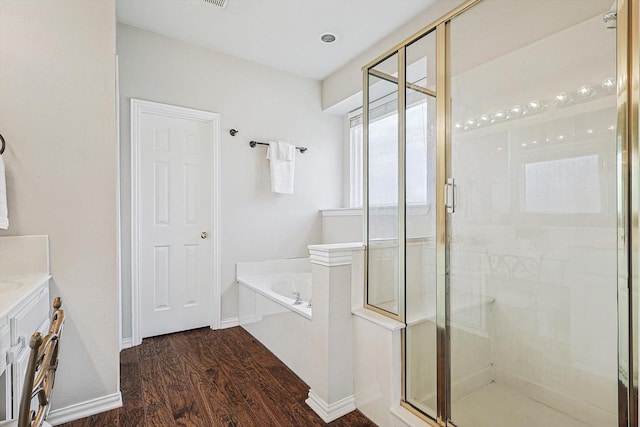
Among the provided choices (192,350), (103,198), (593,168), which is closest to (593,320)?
(593,168)

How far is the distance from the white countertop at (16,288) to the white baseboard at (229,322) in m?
1.69

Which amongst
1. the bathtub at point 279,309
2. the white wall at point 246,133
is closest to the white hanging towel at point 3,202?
the white wall at point 246,133

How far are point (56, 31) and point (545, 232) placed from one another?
252cm

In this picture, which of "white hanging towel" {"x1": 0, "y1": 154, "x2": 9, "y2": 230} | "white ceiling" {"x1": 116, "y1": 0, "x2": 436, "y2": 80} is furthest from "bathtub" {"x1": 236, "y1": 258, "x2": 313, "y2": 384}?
"white ceiling" {"x1": 116, "y1": 0, "x2": 436, "y2": 80}

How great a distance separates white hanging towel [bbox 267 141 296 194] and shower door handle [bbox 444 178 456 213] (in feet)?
6.95

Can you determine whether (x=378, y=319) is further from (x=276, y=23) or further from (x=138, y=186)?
(x=276, y=23)

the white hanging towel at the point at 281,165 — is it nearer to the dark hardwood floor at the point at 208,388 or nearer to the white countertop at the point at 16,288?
the dark hardwood floor at the point at 208,388

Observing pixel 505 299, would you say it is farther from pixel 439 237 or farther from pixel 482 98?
pixel 482 98

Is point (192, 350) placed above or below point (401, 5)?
below

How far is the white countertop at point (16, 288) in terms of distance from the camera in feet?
3.71

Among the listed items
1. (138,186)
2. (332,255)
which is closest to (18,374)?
(332,255)

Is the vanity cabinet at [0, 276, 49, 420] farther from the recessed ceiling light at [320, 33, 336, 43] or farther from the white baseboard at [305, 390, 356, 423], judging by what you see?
the recessed ceiling light at [320, 33, 336, 43]

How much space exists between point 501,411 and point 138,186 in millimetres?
2894

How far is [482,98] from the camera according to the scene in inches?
59.0
